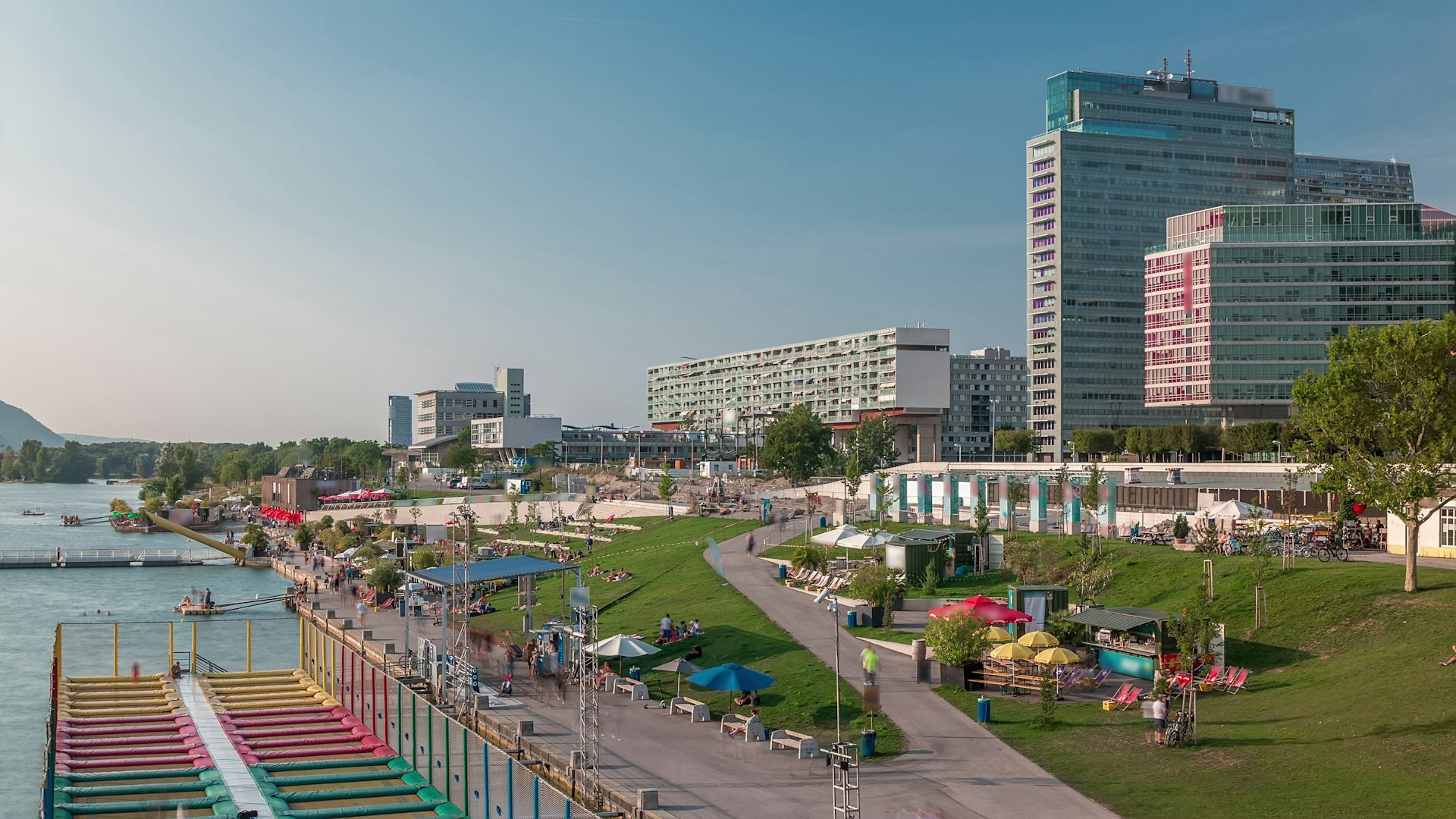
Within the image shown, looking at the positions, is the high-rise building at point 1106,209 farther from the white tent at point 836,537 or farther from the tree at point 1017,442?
the white tent at point 836,537

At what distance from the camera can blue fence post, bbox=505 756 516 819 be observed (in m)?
19.3

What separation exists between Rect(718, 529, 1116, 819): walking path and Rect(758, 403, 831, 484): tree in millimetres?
86977

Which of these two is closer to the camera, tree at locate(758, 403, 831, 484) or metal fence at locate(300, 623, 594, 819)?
metal fence at locate(300, 623, 594, 819)

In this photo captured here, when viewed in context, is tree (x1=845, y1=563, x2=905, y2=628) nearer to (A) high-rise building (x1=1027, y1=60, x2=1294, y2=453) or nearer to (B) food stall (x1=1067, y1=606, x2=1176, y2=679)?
(B) food stall (x1=1067, y1=606, x2=1176, y2=679)

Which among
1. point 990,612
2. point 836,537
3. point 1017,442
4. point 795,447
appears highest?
point 1017,442

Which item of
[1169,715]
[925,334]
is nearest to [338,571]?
[1169,715]

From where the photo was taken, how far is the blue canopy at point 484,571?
35.3 meters

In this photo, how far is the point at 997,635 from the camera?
104 feet

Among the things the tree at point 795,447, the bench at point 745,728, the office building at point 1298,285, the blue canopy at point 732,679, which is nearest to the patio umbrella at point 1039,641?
the blue canopy at point 732,679

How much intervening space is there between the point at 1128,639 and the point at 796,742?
1133cm

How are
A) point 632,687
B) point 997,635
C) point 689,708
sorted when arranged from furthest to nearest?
1. point 632,687
2. point 997,635
3. point 689,708

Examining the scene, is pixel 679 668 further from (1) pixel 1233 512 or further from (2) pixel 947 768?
(1) pixel 1233 512

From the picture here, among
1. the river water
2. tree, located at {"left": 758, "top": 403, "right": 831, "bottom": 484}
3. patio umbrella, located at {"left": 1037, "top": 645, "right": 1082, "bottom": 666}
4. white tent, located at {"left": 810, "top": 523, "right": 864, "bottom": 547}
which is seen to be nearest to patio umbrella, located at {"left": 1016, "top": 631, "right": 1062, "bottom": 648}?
patio umbrella, located at {"left": 1037, "top": 645, "right": 1082, "bottom": 666}

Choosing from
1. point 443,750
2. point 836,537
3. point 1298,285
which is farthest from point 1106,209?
point 443,750
